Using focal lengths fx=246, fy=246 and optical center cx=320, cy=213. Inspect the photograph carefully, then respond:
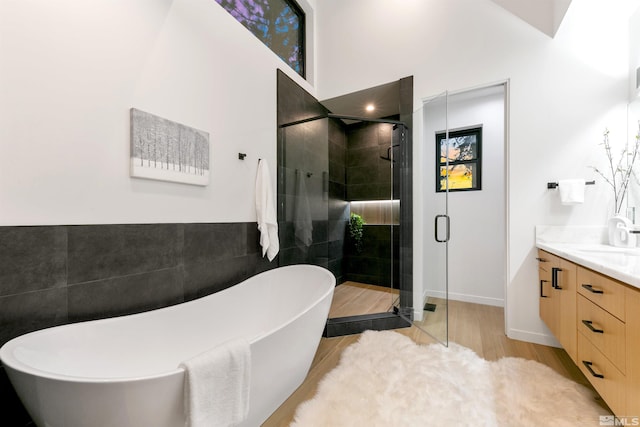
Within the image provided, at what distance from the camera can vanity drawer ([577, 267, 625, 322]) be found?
1081 millimetres

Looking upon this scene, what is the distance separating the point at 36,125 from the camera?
1.13 metres

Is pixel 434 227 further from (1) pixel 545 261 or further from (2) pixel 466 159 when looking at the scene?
(2) pixel 466 159

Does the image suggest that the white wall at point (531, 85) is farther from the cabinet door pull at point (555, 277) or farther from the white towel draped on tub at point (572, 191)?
the cabinet door pull at point (555, 277)

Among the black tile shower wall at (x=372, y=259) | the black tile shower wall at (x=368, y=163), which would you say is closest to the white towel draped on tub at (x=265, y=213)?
the black tile shower wall at (x=372, y=259)

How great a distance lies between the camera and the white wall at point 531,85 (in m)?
2.05

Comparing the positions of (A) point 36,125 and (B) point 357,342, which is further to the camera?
(B) point 357,342

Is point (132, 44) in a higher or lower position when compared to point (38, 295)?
higher

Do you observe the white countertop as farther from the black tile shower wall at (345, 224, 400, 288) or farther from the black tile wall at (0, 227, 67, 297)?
the black tile wall at (0, 227, 67, 297)

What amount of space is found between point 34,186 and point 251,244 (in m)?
1.40

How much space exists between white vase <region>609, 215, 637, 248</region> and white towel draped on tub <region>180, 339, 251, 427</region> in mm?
2749

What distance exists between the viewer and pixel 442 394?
151 cm

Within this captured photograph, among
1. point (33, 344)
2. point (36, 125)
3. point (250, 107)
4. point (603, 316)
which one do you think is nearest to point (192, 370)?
point (33, 344)

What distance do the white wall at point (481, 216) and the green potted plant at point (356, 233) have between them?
1.30 metres

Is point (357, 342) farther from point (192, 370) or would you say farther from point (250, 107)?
point (250, 107)
